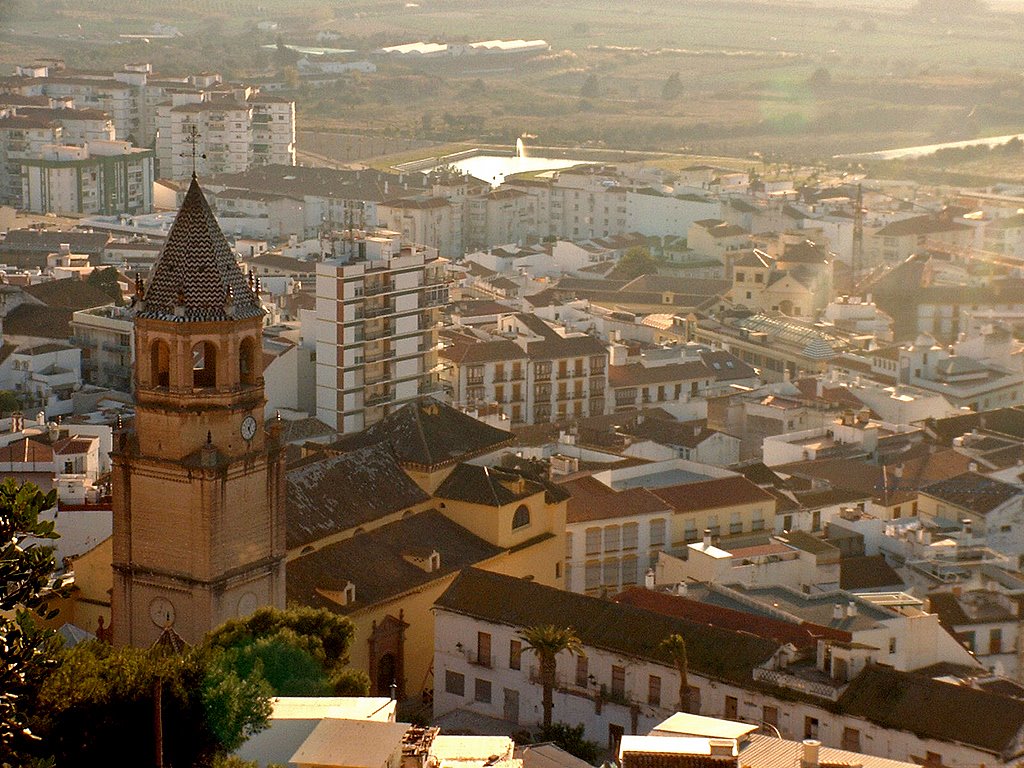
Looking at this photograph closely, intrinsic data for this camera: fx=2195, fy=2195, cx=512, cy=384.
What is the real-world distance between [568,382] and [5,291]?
16.4 m

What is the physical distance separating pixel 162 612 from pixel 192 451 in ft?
7.57

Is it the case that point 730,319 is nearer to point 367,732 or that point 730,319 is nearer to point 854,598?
point 854,598

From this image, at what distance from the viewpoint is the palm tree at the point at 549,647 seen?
3052 centimetres

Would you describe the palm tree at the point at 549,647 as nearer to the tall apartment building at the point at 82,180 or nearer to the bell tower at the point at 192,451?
the bell tower at the point at 192,451

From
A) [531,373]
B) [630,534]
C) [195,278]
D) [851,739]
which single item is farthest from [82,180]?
[851,739]

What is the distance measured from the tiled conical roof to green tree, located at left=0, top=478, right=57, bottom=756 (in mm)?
12967

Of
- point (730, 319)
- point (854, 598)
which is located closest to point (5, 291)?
point (730, 319)

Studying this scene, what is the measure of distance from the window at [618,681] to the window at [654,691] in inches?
16.6

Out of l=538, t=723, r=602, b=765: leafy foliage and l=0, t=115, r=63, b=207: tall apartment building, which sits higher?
l=0, t=115, r=63, b=207: tall apartment building

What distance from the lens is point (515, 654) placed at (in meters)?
32.0

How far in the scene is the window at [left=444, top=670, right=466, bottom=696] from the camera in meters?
32.6

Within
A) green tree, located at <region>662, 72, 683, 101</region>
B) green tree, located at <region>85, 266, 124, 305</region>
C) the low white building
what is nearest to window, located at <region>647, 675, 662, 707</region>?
the low white building

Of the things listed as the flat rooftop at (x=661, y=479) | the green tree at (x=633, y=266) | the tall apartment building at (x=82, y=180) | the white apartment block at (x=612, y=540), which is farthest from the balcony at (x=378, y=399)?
the tall apartment building at (x=82, y=180)

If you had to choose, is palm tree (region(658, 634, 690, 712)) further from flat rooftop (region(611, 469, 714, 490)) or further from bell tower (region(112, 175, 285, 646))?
flat rooftop (region(611, 469, 714, 490))
